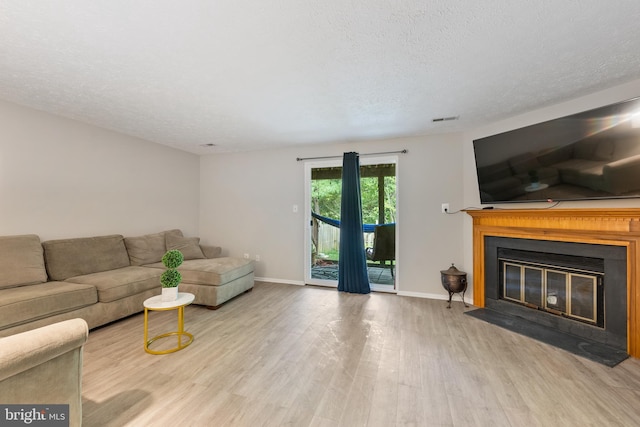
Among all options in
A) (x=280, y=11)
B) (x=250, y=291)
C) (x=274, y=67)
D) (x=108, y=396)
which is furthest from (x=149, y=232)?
(x=280, y=11)

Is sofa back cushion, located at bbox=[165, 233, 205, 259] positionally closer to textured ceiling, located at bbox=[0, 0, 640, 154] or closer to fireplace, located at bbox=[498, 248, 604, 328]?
textured ceiling, located at bbox=[0, 0, 640, 154]

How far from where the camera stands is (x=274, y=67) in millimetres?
2010

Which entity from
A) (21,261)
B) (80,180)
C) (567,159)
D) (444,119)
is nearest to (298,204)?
(444,119)

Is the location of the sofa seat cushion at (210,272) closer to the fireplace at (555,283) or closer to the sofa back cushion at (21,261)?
the sofa back cushion at (21,261)

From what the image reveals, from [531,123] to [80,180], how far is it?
206 inches

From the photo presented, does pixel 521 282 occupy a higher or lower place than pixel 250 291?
higher

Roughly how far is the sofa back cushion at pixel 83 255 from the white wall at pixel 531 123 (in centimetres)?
449

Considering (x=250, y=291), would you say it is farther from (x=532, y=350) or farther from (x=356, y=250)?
(x=532, y=350)

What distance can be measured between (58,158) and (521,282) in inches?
213

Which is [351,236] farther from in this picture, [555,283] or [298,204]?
[555,283]

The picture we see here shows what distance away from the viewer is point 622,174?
2186 mm

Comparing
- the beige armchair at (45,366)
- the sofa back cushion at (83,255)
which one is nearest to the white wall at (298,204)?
the sofa back cushion at (83,255)

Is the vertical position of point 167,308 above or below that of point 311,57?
below

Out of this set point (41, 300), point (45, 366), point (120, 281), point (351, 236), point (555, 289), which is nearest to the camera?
point (45, 366)
